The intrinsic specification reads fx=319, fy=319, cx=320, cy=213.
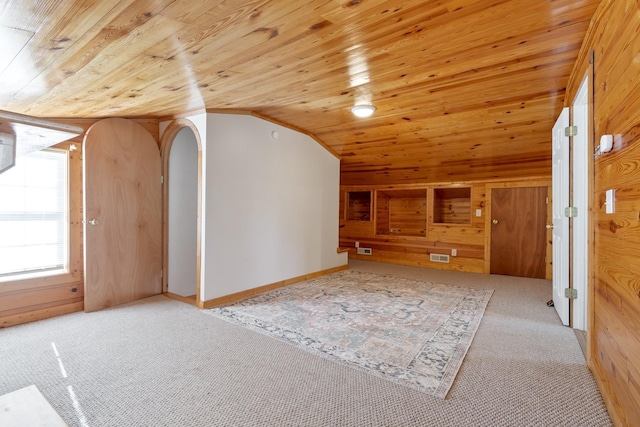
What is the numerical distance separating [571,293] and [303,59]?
2873 millimetres

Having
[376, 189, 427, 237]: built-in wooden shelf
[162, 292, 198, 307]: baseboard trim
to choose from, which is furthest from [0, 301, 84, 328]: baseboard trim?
[376, 189, 427, 237]: built-in wooden shelf

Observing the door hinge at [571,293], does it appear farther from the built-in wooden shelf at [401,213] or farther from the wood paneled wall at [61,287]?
the wood paneled wall at [61,287]

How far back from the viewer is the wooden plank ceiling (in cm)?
150

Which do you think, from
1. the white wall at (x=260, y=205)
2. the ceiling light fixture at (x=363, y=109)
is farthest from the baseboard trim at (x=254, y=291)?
the ceiling light fixture at (x=363, y=109)

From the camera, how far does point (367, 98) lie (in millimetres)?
3072

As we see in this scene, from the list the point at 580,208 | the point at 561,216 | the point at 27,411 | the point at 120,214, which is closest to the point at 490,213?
the point at 561,216

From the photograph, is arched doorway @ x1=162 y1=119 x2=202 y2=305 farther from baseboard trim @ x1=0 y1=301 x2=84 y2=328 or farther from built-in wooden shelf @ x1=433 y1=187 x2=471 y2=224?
built-in wooden shelf @ x1=433 y1=187 x2=471 y2=224

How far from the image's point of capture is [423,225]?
21.6 feet

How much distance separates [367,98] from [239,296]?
2495mm

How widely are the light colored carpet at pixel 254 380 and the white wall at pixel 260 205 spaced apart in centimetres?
88

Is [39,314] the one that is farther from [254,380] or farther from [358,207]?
[358,207]

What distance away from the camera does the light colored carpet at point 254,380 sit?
1.58m

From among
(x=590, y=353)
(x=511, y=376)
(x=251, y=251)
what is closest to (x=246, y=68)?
(x=251, y=251)

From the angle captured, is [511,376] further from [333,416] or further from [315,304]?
[315,304]
